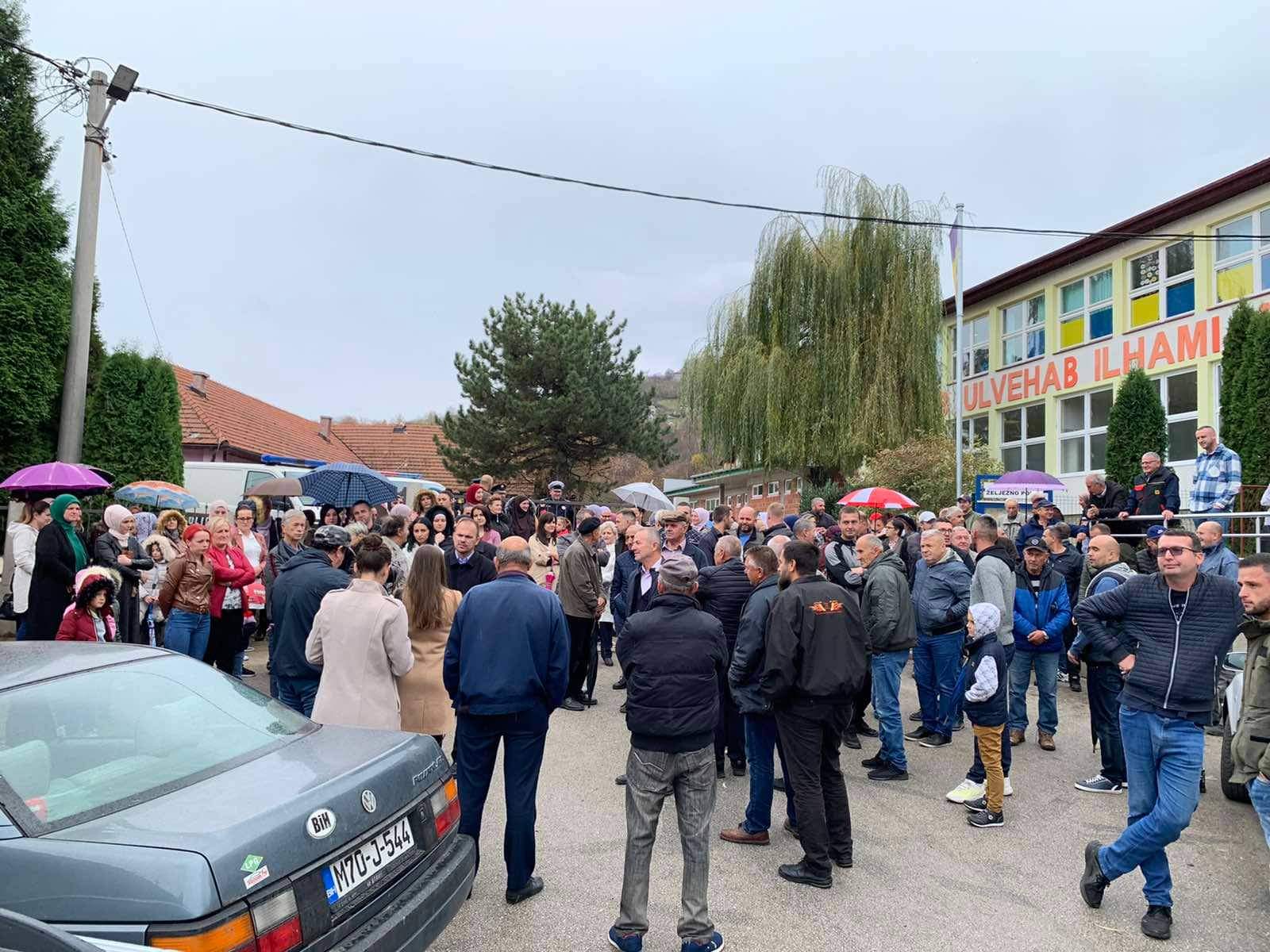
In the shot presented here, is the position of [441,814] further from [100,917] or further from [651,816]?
[100,917]

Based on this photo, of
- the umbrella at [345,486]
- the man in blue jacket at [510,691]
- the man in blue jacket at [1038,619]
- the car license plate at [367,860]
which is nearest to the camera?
the car license plate at [367,860]

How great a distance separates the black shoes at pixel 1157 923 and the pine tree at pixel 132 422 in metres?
15.5

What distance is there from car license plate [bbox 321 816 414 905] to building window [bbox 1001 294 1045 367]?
2442 cm

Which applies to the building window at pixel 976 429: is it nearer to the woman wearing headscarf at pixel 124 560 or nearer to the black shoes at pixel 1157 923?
the woman wearing headscarf at pixel 124 560

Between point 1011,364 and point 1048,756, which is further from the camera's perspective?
point 1011,364

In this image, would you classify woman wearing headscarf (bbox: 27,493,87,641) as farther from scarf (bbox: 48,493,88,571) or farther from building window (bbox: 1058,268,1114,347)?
building window (bbox: 1058,268,1114,347)

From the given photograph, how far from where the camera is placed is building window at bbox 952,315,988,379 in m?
26.7

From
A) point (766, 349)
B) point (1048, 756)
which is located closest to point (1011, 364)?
point (766, 349)

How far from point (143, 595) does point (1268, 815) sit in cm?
952

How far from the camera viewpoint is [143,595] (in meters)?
9.13

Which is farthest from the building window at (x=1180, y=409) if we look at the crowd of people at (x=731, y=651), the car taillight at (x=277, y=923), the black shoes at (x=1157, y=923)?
the car taillight at (x=277, y=923)

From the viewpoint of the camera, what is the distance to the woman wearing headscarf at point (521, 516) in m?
12.0

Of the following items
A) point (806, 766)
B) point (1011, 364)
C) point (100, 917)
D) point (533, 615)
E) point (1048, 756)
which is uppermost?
point (1011, 364)

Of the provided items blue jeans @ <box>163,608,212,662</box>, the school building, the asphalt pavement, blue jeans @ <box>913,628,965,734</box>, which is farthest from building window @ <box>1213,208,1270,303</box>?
blue jeans @ <box>163,608,212,662</box>
